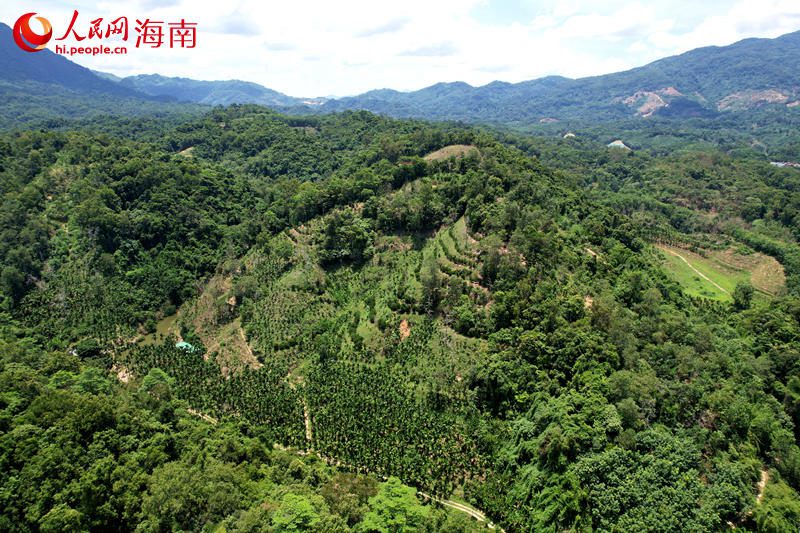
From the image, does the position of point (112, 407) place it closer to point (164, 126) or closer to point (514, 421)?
point (514, 421)

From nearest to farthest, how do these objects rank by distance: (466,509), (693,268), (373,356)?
(466,509) → (373,356) → (693,268)

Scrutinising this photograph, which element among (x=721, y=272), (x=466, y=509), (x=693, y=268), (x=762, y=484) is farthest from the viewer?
(x=693, y=268)

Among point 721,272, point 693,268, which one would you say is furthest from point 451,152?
point 721,272

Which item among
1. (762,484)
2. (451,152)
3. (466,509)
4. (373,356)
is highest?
(451,152)

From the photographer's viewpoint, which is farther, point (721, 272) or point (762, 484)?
point (721, 272)

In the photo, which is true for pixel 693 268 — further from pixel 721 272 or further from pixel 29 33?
pixel 29 33

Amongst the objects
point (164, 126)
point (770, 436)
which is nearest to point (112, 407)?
point (770, 436)

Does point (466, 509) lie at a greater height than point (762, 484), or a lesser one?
lesser

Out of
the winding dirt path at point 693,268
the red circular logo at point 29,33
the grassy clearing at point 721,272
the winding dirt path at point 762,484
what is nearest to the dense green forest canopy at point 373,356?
the winding dirt path at point 762,484
